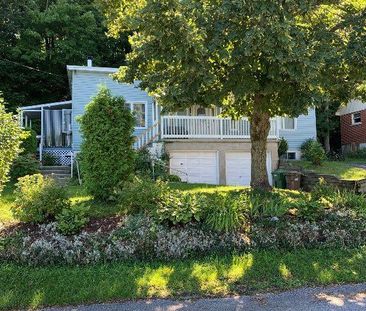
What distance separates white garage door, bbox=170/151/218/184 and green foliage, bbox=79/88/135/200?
9006mm

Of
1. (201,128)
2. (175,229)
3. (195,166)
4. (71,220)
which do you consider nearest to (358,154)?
(201,128)

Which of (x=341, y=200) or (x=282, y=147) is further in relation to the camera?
(x=282, y=147)

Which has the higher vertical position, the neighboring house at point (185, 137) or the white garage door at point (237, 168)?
the neighboring house at point (185, 137)

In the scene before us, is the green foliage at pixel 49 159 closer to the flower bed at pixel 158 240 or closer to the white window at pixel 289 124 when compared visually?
the white window at pixel 289 124

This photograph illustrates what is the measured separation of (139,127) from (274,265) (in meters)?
15.5

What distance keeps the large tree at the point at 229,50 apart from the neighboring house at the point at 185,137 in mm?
7504

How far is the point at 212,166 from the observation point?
18859 millimetres

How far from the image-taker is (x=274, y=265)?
6273mm

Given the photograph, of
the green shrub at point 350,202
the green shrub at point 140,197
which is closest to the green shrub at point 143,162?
the green shrub at point 140,197

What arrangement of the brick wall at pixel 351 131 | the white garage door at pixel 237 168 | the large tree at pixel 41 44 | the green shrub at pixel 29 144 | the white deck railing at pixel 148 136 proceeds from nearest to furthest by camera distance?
the green shrub at pixel 29 144
the white deck railing at pixel 148 136
the white garage door at pixel 237 168
the large tree at pixel 41 44
the brick wall at pixel 351 131

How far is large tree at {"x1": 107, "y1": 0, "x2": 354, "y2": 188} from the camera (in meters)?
7.59

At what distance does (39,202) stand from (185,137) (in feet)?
37.5

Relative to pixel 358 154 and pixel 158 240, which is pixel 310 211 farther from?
pixel 358 154

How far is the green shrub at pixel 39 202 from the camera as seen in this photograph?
24.1 ft
